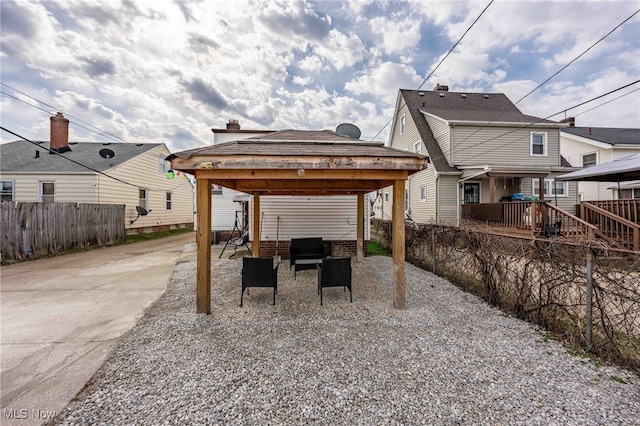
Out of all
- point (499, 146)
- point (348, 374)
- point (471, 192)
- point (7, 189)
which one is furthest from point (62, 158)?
point (499, 146)

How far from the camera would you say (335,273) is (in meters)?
4.73

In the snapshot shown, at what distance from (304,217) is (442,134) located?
32.1 ft

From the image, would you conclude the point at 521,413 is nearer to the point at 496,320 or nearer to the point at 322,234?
the point at 496,320

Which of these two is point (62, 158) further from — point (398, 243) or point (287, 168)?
point (398, 243)

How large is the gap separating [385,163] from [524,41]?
9.25 m

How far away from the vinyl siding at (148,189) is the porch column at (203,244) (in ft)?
41.9

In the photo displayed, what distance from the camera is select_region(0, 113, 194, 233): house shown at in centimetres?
1245

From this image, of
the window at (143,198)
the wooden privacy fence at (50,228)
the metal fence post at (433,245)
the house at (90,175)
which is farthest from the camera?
the window at (143,198)

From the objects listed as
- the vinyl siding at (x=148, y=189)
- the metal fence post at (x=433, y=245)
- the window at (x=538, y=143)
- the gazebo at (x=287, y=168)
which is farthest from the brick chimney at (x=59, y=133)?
the window at (x=538, y=143)

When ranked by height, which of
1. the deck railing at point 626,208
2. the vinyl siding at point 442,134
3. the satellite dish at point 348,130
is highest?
the vinyl siding at point 442,134

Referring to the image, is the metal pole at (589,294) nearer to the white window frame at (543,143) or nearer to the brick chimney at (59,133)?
the white window frame at (543,143)

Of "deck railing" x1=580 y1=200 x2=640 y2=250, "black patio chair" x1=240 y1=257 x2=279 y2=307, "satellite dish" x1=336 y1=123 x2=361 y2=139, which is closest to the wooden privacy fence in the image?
"black patio chair" x1=240 y1=257 x2=279 y2=307

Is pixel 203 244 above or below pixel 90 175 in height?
below

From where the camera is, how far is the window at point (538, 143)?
1325cm
